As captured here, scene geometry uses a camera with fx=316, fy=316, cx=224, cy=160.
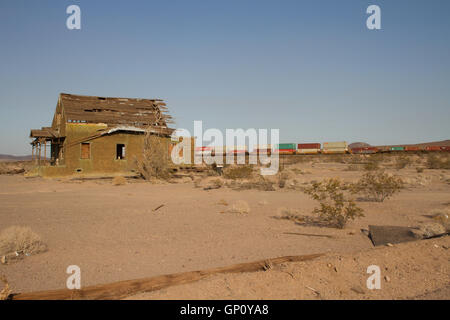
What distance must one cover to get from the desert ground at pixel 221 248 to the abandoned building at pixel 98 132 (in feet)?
29.8

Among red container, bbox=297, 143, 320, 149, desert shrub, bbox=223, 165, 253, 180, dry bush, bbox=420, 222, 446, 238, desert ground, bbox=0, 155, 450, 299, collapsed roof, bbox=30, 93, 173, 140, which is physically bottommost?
desert ground, bbox=0, 155, 450, 299

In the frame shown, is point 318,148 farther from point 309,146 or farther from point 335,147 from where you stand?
point 335,147

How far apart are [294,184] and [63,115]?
1547cm

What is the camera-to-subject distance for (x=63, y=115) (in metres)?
20.8

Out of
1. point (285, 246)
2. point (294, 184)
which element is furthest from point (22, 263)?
point (294, 184)

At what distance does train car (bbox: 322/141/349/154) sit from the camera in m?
53.7

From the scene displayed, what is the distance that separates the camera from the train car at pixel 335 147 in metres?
53.7

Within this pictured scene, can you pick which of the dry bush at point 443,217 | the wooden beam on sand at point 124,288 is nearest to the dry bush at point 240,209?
the dry bush at point 443,217

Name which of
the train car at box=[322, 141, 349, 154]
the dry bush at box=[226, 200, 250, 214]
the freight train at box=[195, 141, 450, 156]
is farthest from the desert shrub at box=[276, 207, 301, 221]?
the train car at box=[322, 141, 349, 154]

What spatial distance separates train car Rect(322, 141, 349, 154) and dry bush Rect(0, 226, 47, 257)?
51.9 metres

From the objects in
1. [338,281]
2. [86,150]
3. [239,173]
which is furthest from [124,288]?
[86,150]

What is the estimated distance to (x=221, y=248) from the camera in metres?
5.89

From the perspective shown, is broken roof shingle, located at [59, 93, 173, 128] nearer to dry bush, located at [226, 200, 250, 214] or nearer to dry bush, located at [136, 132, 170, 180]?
Result: dry bush, located at [136, 132, 170, 180]

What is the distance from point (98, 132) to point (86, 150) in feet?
4.59
